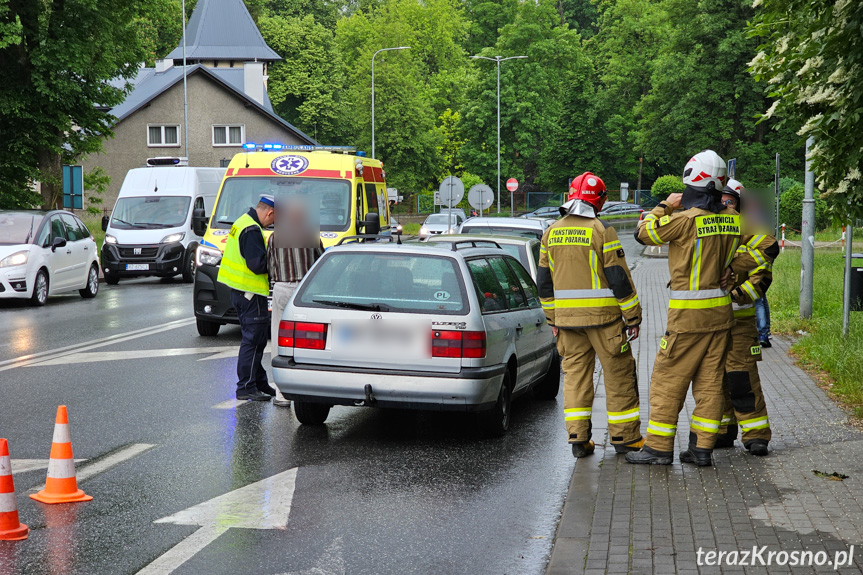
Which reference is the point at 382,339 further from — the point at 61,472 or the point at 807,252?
the point at 807,252

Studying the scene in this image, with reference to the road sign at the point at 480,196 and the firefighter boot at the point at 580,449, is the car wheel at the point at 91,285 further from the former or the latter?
the firefighter boot at the point at 580,449

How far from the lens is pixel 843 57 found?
18.1 ft

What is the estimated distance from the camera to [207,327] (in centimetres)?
1400

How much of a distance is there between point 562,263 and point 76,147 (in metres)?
24.1

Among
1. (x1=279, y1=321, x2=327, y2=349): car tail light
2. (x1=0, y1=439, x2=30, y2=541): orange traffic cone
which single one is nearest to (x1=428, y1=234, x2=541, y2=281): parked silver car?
(x1=279, y1=321, x2=327, y2=349): car tail light

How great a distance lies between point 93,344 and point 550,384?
6.39 meters

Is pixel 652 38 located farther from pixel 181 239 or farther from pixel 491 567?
pixel 491 567

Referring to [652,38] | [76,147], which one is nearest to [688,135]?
[652,38]

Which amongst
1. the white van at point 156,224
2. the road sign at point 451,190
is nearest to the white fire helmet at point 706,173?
the white van at point 156,224

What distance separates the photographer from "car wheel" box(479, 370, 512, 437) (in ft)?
25.3

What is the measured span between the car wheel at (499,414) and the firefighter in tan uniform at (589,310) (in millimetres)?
779

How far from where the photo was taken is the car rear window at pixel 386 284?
755cm

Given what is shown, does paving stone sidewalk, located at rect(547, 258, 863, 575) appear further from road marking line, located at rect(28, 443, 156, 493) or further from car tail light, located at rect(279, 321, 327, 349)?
road marking line, located at rect(28, 443, 156, 493)

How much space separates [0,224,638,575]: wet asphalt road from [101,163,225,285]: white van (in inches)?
501
